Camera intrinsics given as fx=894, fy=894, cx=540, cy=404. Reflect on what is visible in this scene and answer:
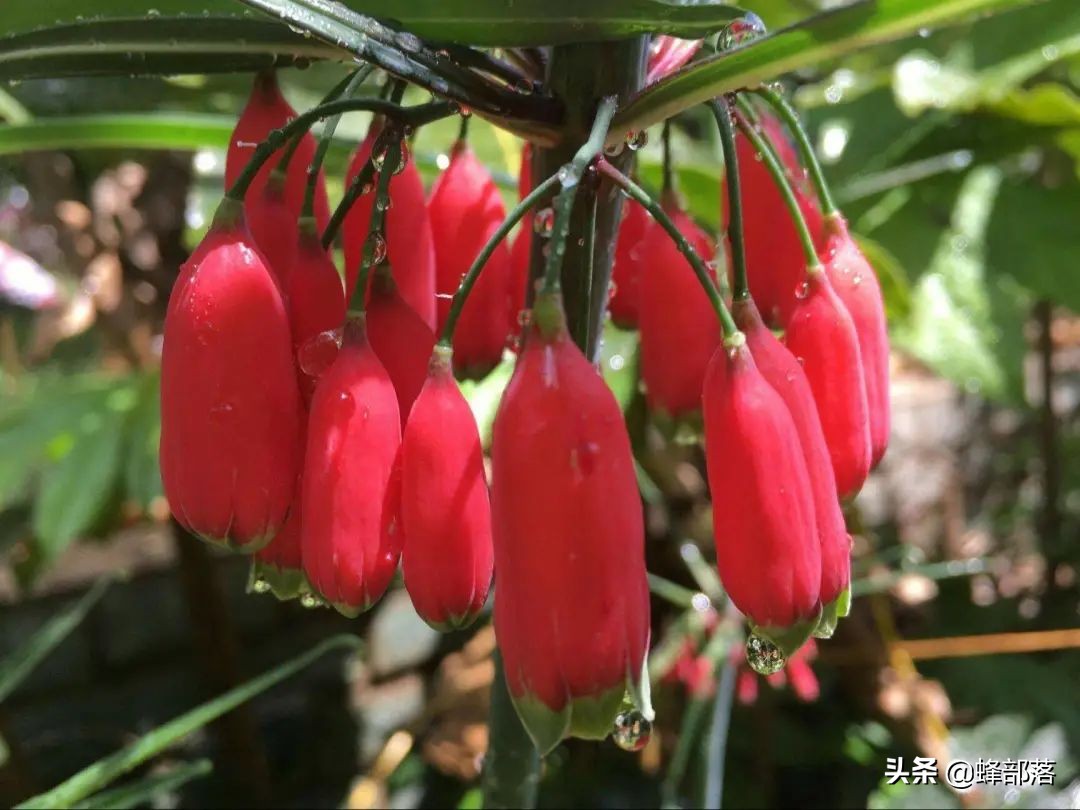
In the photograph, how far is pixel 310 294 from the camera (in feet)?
0.94

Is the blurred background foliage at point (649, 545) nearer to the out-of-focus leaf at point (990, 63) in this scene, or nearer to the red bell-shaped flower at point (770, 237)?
the out-of-focus leaf at point (990, 63)

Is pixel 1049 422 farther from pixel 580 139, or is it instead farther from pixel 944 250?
pixel 580 139

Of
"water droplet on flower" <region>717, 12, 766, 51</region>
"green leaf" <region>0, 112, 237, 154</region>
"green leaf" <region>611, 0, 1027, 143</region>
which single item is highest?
"water droplet on flower" <region>717, 12, 766, 51</region>

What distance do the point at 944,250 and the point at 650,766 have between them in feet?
1.81

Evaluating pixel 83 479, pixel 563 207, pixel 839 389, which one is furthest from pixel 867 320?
pixel 83 479

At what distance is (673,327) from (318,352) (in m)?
0.13

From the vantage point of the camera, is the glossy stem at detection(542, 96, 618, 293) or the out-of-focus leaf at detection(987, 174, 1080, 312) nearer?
the glossy stem at detection(542, 96, 618, 293)

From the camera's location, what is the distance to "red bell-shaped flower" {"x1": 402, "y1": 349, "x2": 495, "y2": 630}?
0.83 feet

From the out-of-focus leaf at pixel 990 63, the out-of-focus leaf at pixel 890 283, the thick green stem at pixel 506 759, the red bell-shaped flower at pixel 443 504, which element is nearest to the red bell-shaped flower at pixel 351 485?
the red bell-shaped flower at pixel 443 504

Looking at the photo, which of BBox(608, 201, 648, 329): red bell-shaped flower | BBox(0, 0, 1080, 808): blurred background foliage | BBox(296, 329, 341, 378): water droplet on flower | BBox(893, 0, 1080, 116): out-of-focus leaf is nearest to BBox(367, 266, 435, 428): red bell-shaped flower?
BBox(296, 329, 341, 378): water droplet on flower

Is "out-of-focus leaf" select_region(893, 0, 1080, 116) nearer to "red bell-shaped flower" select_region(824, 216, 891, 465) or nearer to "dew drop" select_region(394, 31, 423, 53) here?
"red bell-shaped flower" select_region(824, 216, 891, 465)

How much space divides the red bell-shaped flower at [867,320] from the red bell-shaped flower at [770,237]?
0.01 m

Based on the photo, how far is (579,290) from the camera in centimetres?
31

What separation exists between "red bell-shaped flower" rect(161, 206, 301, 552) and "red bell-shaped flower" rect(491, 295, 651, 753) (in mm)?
72
